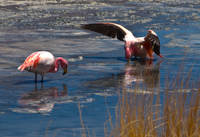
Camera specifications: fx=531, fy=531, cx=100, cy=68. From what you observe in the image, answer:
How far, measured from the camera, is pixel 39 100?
30.3 feet

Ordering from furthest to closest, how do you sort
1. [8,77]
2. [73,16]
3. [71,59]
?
[73,16], [71,59], [8,77]

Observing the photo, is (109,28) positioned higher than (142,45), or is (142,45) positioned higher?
(109,28)

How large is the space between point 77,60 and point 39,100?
4.51 meters

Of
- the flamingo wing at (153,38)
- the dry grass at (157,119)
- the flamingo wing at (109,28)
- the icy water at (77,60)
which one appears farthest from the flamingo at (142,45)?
the dry grass at (157,119)

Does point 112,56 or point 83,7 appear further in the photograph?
point 83,7

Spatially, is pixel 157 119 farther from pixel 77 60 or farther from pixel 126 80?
pixel 77 60

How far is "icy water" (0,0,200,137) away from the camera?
7992 mm

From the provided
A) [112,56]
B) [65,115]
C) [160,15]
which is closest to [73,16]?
[160,15]

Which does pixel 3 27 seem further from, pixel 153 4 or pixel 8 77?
pixel 153 4

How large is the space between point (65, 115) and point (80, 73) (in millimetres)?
3686

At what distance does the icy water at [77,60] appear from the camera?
7992 mm

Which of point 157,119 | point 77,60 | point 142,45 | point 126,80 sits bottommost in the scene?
point 77,60

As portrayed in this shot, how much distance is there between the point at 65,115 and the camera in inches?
324

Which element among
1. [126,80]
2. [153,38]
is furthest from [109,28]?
[126,80]
